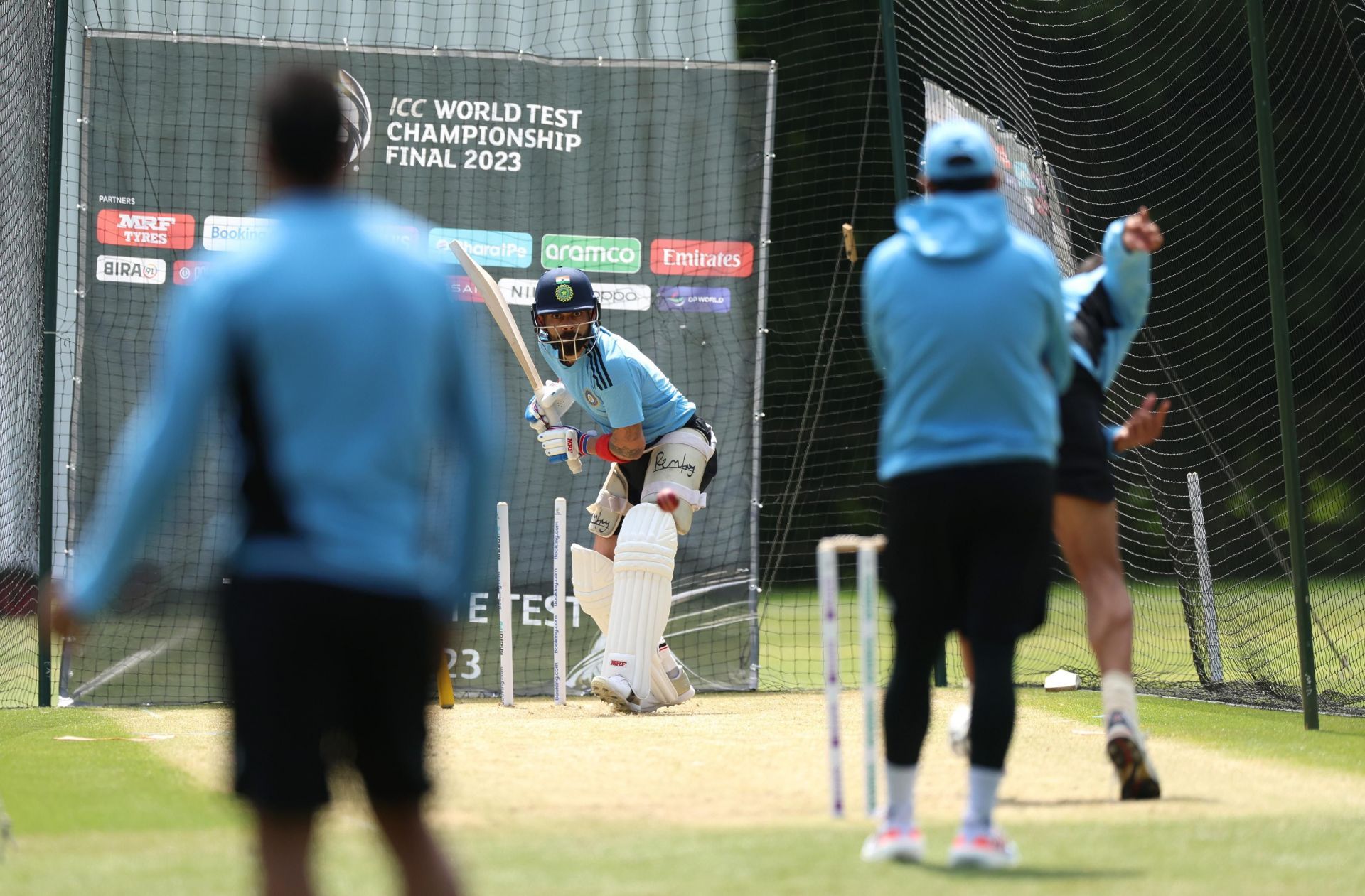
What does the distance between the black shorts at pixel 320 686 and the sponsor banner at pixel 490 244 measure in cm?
666

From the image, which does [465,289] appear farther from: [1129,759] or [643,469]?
[1129,759]

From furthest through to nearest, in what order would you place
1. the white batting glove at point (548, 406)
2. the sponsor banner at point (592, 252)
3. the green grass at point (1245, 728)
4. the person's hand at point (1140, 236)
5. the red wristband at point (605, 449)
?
the sponsor banner at point (592, 252)
the white batting glove at point (548, 406)
the red wristband at point (605, 449)
the green grass at point (1245, 728)
the person's hand at point (1140, 236)

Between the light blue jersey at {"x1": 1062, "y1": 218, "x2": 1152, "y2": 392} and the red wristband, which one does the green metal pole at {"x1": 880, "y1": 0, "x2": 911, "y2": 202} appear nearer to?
the red wristband

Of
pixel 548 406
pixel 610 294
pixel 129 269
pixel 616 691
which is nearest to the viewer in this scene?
pixel 616 691

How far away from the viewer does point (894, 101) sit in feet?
30.4

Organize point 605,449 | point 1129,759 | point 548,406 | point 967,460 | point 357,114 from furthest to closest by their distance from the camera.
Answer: point 357,114
point 548,406
point 605,449
point 1129,759
point 967,460

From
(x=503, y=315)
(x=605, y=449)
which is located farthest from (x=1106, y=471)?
(x=503, y=315)

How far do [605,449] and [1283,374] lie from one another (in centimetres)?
301

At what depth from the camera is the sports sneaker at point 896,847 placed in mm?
3904

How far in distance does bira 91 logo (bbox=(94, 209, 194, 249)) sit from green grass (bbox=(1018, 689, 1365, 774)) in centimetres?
493

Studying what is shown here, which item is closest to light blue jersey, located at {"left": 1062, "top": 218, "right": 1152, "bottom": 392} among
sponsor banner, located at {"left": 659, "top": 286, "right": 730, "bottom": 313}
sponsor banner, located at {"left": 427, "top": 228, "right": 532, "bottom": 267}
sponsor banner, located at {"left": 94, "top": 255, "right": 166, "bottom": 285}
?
sponsor banner, located at {"left": 659, "top": 286, "right": 730, "bottom": 313}

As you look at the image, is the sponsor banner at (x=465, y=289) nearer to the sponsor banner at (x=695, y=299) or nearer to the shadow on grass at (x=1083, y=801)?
the sponsor banner at (x=695, y=299)

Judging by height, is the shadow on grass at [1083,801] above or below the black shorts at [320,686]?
below

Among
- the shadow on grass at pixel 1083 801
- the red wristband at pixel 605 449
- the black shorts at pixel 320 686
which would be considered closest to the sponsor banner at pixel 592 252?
the red wristband at pixel 605 449
